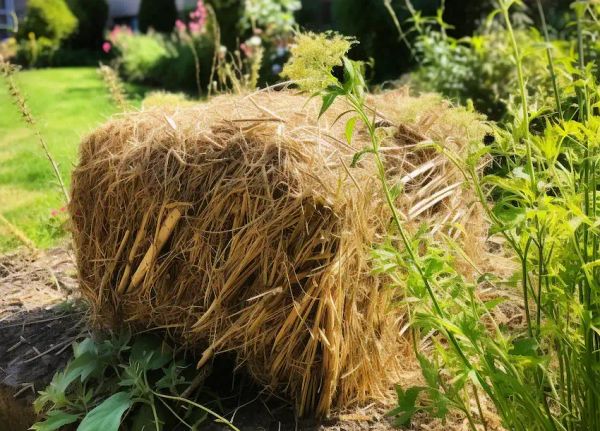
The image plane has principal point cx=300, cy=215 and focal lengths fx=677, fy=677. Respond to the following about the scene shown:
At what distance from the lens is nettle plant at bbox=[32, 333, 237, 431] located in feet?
6.86

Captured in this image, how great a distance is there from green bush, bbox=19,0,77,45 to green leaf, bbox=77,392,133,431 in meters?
14.7

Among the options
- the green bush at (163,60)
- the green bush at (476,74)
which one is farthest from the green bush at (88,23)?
the green bush at (476,74)

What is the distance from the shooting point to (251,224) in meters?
1.93

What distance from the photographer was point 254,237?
1.95m

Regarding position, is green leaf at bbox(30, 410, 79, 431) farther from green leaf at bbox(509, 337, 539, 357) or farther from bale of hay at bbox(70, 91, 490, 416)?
green leaf at bbox(509, 337, 539, 357)

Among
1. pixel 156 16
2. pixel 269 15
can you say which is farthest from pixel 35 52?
pixel 269 15

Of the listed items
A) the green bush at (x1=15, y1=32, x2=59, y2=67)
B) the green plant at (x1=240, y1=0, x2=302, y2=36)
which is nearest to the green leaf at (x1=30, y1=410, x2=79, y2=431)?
the green plant at (x1=240, y1=0, x2=302, y2=36)

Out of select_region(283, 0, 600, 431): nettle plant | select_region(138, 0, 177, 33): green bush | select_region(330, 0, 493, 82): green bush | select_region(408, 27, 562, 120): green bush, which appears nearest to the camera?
select_region(283, 0, 600, 431): nettle plant

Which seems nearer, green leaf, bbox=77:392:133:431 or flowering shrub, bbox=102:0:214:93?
green leaf, bbox=77:392:133:431

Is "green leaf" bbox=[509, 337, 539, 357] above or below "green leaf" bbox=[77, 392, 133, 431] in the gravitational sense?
above

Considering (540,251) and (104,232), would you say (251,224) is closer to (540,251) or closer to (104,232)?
(104,232)

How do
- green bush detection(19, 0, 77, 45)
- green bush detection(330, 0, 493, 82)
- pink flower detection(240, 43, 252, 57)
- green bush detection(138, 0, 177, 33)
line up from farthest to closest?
green bush detection(138, 0, 177, 33), green bush detection(19, 0, 77, 45), green bush detection(330, 0, 493, 82), pink flower detection(240, 43, 252, 57)

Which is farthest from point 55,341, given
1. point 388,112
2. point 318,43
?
point 318,43

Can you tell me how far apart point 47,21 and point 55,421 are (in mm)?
15133
